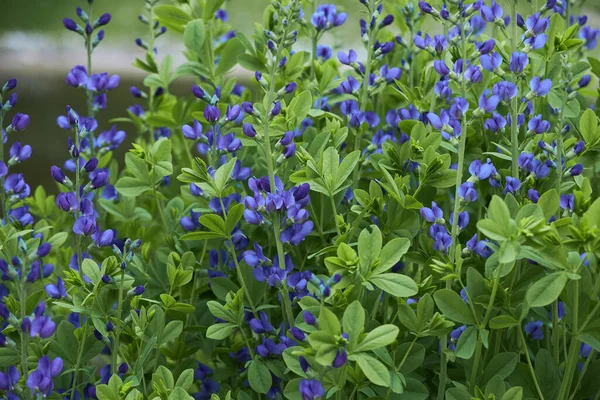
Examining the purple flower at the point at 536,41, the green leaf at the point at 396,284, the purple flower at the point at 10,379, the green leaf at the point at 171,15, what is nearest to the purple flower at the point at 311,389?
the green leaf at the point at 396,284

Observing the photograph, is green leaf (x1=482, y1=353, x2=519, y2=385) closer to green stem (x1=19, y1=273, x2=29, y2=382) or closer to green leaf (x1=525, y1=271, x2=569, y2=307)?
green leaf (x1=525, y1=271, x2=569, y2=307)

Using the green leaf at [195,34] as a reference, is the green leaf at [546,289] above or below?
below

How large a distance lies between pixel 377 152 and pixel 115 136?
42 cm

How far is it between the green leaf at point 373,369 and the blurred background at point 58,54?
1.55 meters

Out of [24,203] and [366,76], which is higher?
[366,76]

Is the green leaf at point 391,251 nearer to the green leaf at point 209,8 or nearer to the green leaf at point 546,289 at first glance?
the green leaf at point 546,289

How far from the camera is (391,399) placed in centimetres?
87

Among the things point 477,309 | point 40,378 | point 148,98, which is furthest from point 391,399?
point 148,98

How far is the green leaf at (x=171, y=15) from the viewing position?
1.18m

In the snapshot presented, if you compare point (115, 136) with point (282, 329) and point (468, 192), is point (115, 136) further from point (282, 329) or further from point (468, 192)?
point (468, 192)

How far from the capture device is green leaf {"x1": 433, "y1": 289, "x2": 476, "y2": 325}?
0.82 metres

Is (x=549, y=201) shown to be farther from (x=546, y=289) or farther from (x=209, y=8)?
(x=209, y=8)

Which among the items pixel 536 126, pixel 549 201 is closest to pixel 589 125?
pixel 536 126

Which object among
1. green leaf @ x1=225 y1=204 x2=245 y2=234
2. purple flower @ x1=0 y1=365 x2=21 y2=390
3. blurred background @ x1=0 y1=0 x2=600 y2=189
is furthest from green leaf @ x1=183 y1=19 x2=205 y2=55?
blurred background @ x1=0 y1=0 x2=600 y2=189
